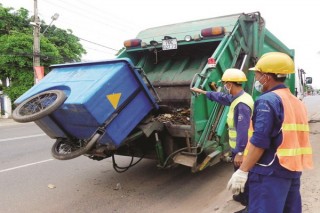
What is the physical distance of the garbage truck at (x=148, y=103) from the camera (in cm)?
335

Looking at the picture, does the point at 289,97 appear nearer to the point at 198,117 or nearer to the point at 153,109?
the point at 198,117

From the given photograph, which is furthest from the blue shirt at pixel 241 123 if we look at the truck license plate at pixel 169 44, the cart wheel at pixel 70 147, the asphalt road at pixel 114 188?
the truck license plate at pixel 169 44

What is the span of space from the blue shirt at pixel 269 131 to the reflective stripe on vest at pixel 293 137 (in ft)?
0.11

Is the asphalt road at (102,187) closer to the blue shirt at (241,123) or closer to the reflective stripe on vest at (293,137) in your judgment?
the blue shirt at (241,123)

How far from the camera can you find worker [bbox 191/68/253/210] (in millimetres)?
3037

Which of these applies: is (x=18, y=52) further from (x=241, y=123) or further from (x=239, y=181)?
(x=239, y=181)

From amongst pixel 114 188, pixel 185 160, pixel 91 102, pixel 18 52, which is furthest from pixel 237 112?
pixel 18 52

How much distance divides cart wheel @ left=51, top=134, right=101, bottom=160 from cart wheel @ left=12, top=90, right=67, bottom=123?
51 cm

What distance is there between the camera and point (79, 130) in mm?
3535

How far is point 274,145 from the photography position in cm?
206

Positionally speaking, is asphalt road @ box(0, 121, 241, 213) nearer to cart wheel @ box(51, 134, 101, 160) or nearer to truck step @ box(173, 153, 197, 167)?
truck step @ box(173, 153, 197, 167)

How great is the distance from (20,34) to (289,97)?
62.9ft

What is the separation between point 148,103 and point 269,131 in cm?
206

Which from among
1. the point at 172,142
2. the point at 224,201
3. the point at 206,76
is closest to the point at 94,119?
the point at 172,142
